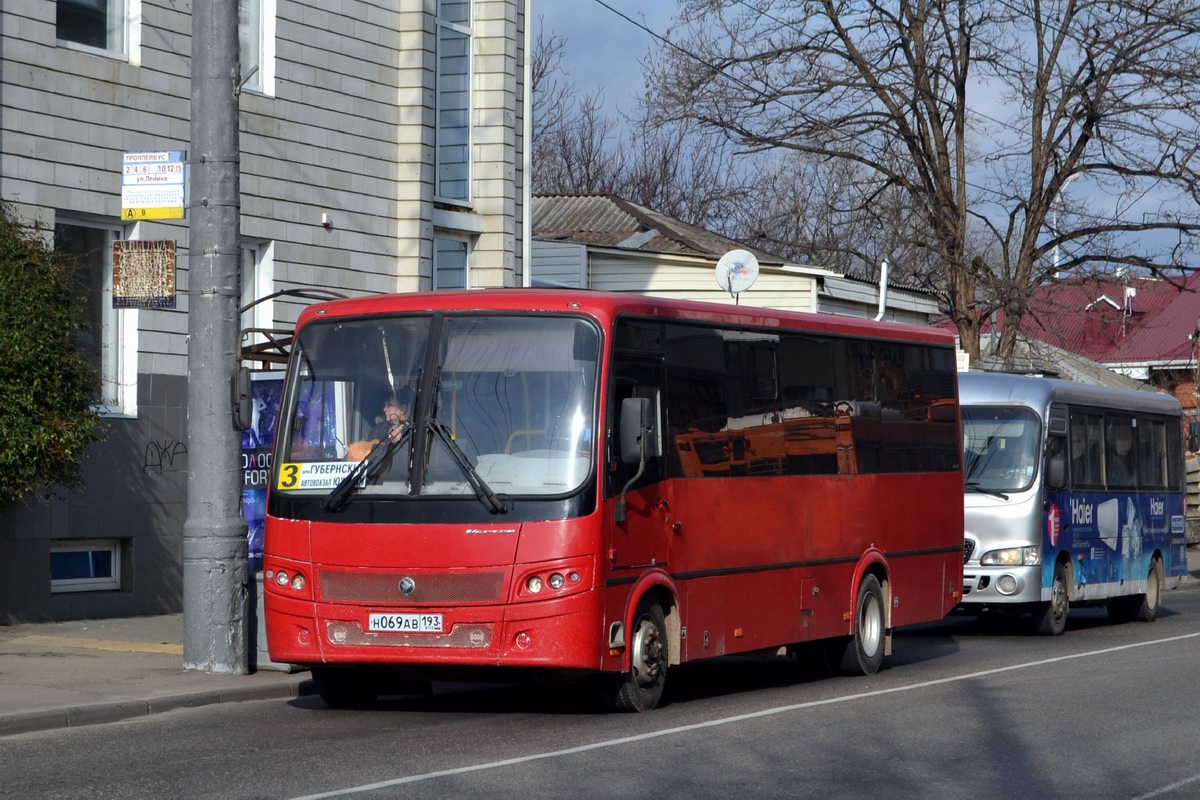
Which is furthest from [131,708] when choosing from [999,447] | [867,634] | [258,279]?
[999,447]

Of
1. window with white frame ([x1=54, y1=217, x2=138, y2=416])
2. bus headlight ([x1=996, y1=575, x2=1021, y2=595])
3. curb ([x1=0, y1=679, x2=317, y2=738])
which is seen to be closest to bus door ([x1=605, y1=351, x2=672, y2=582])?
curb ([x1=0, y1=679, x2=317, y2=738])

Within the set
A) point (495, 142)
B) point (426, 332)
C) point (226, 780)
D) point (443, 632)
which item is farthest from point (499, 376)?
point (495, 142)

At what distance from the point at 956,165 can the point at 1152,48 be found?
394 cm

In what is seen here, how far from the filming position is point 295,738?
10438 mm

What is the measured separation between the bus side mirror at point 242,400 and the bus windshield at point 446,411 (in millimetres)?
1284

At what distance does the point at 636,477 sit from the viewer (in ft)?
37.2

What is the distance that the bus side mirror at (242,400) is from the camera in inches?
510

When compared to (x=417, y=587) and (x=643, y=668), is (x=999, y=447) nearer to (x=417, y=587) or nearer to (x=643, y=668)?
(x=643, y=668)

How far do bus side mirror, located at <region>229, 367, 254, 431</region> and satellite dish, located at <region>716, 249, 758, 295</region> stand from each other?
7042mm

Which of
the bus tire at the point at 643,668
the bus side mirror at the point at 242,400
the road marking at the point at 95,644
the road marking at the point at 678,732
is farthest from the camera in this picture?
the road marking at the point at 95,644

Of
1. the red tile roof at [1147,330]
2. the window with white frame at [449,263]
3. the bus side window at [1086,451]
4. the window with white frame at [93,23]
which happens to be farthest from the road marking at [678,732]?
the red tile roof at [1147,330]

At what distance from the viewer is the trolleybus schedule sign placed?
44.7 feet

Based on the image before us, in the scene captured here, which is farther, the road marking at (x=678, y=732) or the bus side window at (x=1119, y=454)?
the bus side window at (x=1119, y=454)

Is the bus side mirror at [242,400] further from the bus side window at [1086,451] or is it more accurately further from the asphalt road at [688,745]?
the bus side window at [1086,451]
